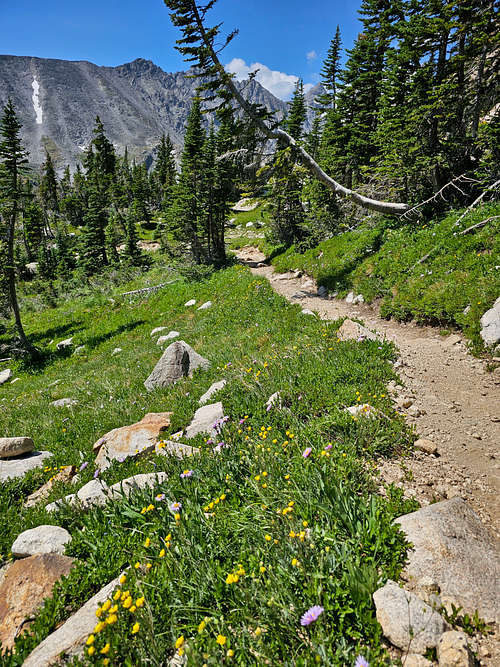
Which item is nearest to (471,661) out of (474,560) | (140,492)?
(474,560)

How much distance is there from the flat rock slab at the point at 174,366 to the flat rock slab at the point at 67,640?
654cm

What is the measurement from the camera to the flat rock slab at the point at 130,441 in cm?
552

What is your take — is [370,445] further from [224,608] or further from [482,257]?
[482,257]

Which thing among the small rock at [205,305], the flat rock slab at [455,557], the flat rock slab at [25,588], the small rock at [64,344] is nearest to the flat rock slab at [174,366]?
the flat rock slab at [25,588]

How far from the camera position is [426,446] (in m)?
4.19

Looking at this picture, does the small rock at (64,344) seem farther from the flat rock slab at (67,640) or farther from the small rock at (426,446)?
the small rock at (426,446)

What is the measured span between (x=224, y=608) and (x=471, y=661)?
1705mm

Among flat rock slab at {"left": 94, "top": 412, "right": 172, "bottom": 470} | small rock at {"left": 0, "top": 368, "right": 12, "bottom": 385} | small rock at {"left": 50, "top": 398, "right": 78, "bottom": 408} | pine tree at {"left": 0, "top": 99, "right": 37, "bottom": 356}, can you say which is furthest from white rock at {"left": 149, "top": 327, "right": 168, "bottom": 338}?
flat rock slab at {"left": 94, "top": 412, "right": 172, "bottom": 470}

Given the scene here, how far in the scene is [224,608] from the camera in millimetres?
2568

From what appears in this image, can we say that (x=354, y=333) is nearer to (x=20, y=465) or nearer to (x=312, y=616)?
(x=312, y=616)

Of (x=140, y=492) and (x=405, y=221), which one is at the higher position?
(x=405, y=221)

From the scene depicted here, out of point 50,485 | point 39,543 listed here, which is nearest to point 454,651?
point 39,543

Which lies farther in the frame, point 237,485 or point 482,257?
point 482,257

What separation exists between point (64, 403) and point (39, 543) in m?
7.15
